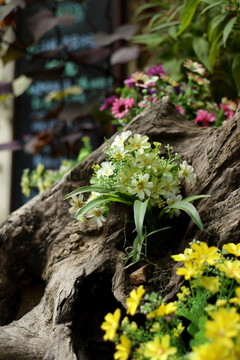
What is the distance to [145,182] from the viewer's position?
133 centimetres

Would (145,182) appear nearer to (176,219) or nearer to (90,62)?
(176,219)

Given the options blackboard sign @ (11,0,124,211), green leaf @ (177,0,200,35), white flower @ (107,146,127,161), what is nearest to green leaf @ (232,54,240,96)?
green leaf @ (177,0,200,35)

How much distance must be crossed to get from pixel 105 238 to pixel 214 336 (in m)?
0.71

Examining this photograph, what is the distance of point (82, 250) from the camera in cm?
156

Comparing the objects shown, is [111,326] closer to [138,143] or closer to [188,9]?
[138,143]

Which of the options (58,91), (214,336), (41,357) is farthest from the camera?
(58,91)

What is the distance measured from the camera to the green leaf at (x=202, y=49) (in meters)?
2.08

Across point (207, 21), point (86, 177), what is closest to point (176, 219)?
point (86, 177)

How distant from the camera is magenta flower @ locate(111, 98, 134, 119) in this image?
1.99 meters

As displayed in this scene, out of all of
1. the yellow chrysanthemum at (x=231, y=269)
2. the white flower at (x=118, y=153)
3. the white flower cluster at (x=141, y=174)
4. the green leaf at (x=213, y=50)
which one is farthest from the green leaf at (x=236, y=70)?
the yellow chrysanthemum at (x=231, y=269)

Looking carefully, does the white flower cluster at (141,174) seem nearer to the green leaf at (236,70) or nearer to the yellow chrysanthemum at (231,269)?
the yellow chrysanthemum at (231,269)

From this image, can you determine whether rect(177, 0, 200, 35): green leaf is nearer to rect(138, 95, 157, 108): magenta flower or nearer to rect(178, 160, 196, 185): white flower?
rect(138, 95, 157, 108): magenta flower

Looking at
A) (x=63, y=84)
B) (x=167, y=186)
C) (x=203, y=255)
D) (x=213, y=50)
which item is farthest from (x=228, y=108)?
(x=63, y=84)

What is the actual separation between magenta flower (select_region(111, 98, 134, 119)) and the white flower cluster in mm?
570
